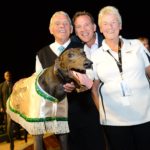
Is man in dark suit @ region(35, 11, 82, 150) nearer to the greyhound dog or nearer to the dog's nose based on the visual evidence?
the greyhound dog

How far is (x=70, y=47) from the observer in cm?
334

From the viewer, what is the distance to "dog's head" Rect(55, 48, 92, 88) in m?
2.99

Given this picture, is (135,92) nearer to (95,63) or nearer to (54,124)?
(95,63)

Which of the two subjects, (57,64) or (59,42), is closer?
(57,64)

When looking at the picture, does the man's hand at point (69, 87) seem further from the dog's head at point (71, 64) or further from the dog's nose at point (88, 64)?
the dog's nose at point (88, 64)

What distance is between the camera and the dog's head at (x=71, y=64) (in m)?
2.99

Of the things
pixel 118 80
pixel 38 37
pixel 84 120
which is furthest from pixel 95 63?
pixel 38 37

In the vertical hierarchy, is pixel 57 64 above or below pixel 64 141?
above

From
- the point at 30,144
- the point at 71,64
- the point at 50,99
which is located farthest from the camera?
the point at 30,144

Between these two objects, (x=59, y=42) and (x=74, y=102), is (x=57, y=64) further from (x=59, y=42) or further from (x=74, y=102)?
(x=74, y=102)

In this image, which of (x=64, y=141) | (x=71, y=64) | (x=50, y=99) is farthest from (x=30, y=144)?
(x=71, y=64)

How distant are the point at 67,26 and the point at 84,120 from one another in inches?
30.9

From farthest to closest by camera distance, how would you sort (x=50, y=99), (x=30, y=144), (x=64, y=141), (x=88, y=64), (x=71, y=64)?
(x=30, y=144) → (x=64, y=141) → (x=50, y=99) → (x=71, y=64) → (x=88, y=64)

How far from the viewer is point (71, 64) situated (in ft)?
9.98
